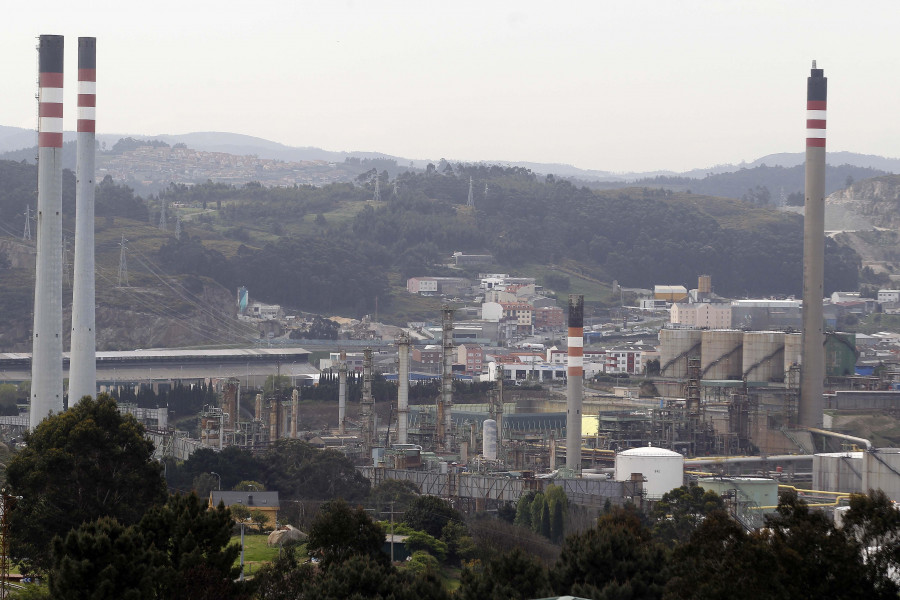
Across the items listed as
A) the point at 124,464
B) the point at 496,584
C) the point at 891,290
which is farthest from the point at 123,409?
the point at 891,290

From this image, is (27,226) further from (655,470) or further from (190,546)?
(190,546)

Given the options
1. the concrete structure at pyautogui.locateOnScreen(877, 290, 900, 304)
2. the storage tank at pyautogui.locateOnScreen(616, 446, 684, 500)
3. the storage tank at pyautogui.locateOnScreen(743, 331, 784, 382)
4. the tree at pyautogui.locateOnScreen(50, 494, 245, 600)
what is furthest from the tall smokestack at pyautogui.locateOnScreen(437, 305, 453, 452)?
the concrete structure at pyautogui.locateOnScreen(877, 290, 900, 304)

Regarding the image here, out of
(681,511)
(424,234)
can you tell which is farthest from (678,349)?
(424,234)

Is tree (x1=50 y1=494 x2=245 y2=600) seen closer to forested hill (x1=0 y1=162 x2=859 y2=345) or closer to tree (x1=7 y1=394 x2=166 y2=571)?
tree (x1=7 y1=394 x2=166 y2=571)

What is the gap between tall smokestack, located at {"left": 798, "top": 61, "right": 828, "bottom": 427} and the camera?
177ft

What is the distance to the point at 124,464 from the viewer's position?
2384 cm

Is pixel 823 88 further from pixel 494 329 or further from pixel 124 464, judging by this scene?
pixel 494 329

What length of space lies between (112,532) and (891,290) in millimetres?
108493

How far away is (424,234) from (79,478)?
10005 cm

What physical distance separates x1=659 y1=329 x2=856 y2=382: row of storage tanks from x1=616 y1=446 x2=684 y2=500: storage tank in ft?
65.8

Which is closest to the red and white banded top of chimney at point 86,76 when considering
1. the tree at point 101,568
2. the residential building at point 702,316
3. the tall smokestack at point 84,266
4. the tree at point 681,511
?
the tall smokestack at point 84,266

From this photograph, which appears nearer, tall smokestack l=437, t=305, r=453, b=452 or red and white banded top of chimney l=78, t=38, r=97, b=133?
red and white banded top of chimney l=78, t=38, r=97, b=133

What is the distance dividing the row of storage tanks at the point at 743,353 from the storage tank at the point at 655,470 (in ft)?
65.8

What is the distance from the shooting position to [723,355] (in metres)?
64.5
